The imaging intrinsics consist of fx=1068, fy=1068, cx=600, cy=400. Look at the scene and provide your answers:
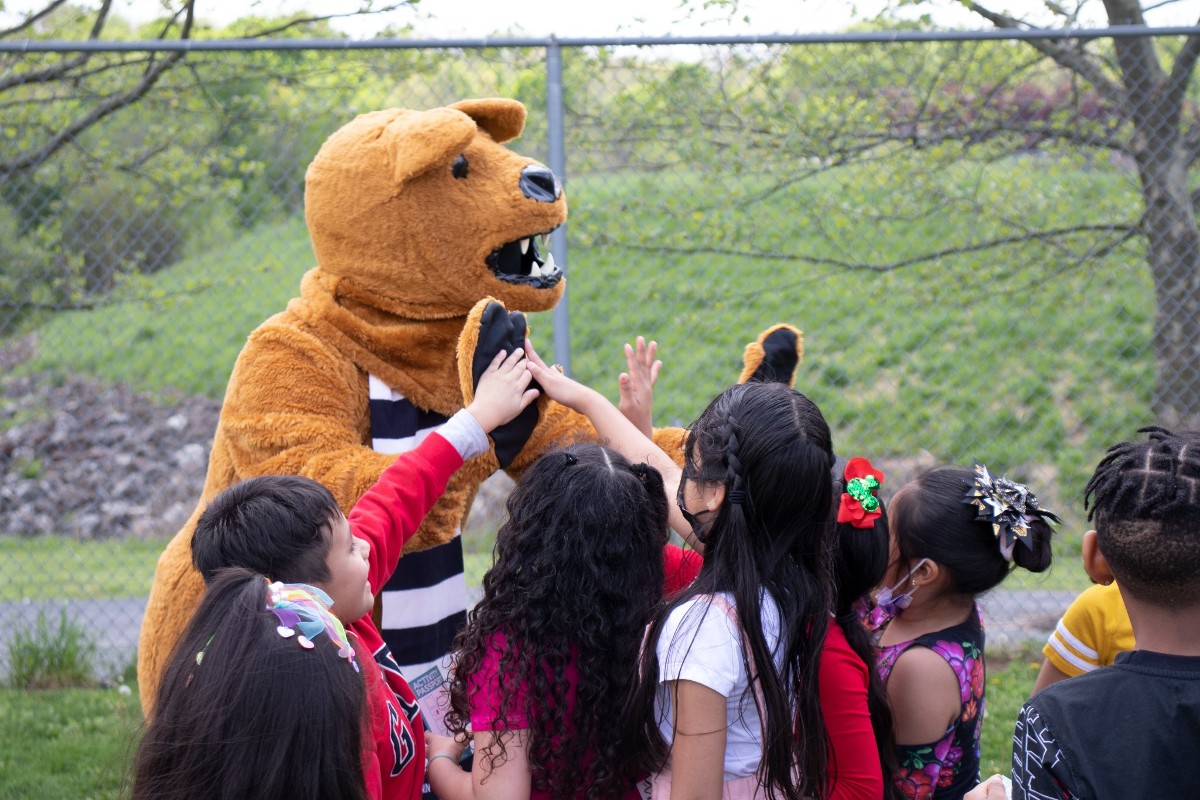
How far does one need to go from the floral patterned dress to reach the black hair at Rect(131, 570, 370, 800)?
1.18 metres

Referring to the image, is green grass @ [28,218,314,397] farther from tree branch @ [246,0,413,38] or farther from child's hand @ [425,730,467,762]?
child's hand @ [425,730,467,762]

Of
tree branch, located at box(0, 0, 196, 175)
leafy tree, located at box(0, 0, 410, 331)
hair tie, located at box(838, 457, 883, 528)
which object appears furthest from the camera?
leafy tree, located at box(0, 0, 410, 331)

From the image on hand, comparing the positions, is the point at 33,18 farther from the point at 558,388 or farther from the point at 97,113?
the point at 558,388

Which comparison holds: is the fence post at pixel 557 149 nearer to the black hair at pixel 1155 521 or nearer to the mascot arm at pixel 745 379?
the mascot arm at pixel 745 379

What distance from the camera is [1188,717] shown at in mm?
1453

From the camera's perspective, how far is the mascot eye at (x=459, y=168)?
2684 mm

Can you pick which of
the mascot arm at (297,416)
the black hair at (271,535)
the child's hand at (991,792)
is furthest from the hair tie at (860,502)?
the mascot arm at (297,416)

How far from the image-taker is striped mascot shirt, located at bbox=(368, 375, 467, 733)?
262 cm

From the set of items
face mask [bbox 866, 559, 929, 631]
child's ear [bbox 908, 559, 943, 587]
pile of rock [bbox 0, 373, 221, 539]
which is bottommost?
pile of rock [bbox 0, 373, 221, 539]

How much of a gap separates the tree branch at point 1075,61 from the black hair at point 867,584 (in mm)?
3537

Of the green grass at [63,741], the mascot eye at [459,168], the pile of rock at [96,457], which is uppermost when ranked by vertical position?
the mascot eye at [459,168]

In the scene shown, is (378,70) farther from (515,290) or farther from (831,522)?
(831,522)

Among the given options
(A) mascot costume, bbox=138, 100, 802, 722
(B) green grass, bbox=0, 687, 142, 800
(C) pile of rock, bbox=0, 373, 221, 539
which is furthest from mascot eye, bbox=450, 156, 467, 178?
(C) pile of rock, bbox=0, 373, 221, 539

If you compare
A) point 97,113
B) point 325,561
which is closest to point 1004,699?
point 325,561
